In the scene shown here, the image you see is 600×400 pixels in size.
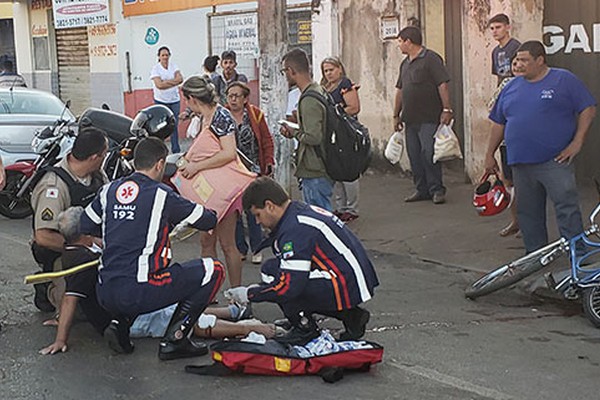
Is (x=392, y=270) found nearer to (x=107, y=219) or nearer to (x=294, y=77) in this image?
(x=294, y=77)

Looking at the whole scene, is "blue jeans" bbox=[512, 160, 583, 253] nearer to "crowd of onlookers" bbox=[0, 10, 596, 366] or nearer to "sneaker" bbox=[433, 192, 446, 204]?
"crowd of onlookers" bbox=[0, 10, 596, 366]

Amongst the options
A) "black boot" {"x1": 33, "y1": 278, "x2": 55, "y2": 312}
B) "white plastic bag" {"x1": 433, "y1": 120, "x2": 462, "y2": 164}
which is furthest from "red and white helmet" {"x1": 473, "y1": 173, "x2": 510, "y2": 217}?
"black boot" {"x1": 33, "y1": 278, "x2": 55, "y2": 312}

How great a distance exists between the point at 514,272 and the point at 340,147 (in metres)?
1.91

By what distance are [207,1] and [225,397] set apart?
13.7 meters

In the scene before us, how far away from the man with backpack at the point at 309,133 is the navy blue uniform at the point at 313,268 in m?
2.31

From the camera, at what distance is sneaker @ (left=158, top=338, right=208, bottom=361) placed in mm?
6410

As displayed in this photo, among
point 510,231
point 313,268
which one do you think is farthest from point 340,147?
point 313,268

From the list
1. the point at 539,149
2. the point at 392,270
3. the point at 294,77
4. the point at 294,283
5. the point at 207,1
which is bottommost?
the point at 392,270

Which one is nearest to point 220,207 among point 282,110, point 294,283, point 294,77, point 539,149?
point 294,77

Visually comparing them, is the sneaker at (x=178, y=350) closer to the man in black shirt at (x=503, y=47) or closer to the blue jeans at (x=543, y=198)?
the blue jeans at (x=543, y=198)

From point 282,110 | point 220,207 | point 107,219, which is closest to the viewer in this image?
point 107,219

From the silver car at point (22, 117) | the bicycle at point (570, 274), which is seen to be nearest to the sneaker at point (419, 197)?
the bicycle at point (570, 274)

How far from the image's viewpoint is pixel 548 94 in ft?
25.7

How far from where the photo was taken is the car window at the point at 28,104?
515 inches
